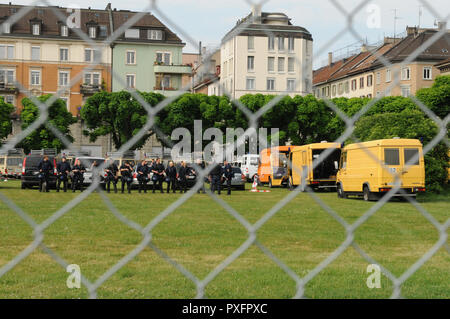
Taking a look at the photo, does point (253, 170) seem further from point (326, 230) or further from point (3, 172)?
point (326, 230)

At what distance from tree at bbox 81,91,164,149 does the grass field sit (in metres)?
2.27

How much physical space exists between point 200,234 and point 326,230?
2604 mm

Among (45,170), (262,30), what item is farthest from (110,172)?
(45,170)

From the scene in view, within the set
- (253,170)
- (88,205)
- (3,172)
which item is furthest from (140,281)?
(3,172)

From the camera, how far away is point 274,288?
20.7 ft

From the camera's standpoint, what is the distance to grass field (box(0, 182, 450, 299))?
6.21 m

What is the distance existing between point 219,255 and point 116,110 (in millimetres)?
4909

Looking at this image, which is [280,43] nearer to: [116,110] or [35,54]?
[35,54]

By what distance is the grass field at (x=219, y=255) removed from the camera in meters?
6.21

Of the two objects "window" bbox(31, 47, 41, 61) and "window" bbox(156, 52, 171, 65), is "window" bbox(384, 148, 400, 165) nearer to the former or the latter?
"window" bbox(156, 52, 171, 65)

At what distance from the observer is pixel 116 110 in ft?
13.2

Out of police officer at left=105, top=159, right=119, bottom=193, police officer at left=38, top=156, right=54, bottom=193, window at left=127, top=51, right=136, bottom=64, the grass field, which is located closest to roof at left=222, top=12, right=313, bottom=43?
window at left=127, top=51, right=136, bottom=64

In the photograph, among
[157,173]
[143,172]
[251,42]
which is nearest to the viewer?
[251,42]

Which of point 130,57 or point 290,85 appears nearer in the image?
point 290,85
